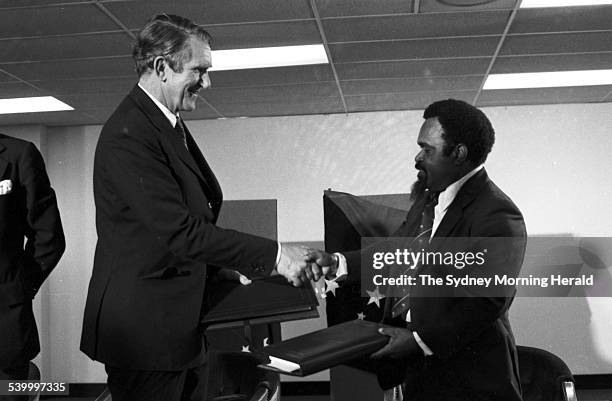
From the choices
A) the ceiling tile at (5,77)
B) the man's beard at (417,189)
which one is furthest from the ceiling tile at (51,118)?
the man's beard at (417,189)

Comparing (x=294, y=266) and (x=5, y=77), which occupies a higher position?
(x=5, y=77)

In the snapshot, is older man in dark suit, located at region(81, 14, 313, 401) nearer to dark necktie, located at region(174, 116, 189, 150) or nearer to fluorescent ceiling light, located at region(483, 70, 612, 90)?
dark necktie, located at region(174, 116, 189, 150)

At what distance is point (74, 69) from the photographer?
1.40 m

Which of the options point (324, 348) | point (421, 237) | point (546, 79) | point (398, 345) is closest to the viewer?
point (324, 348)

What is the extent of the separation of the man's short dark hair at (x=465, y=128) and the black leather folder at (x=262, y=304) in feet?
1.35

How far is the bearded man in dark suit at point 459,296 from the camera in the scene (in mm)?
1057

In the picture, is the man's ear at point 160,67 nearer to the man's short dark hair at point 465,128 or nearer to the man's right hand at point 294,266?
the man's right hand at point 294,266

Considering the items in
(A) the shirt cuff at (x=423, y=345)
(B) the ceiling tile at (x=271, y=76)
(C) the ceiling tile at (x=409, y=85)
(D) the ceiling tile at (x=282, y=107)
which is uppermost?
(B) the ceiling tile at (x=271, y=76)

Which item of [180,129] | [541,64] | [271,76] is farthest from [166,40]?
[541,64]

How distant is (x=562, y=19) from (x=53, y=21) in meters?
1.32

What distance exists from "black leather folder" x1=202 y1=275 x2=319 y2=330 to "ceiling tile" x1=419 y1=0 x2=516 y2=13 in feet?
2.79

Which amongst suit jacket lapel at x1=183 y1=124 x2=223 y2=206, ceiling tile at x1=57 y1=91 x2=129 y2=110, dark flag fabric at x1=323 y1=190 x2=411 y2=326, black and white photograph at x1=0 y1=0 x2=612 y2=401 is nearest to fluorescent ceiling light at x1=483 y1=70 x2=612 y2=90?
black and white photograph at x1=0 y1=0 x2=612 y2=401

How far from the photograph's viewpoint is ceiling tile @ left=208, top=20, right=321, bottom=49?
150cm

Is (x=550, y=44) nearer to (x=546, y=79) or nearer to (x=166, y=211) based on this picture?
(x=546, y=79)
